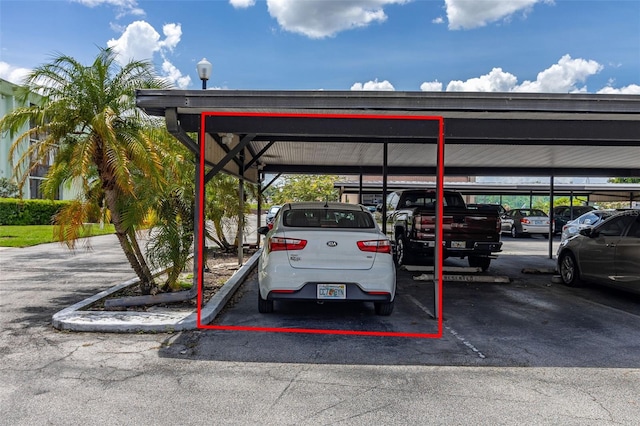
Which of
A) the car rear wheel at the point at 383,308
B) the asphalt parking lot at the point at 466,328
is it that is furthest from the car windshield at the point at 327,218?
the asphalt parking lot at the point at 466,328

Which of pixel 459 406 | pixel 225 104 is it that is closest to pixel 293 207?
pixel 225 104

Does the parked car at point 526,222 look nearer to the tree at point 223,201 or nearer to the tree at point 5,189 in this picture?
the tree at point 223,201

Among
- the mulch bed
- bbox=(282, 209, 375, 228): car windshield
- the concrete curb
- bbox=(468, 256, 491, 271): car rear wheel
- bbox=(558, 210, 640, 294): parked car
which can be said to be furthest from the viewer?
bbox=(468, 256, 491, 271): car rear wheel

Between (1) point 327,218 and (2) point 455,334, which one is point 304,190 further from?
(2) point 455,334

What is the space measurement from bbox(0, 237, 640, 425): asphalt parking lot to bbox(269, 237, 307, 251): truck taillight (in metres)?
1.08

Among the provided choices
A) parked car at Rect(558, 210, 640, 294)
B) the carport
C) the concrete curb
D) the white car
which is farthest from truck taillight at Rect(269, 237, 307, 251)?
parked car at Rect(558, 210, 640, 294)

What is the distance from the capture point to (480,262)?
40.4 feet

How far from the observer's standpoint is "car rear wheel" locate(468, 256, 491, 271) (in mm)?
12141

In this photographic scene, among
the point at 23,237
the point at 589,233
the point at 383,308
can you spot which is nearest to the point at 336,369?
the point at 383,308

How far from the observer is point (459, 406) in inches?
159

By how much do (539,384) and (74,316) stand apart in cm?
561

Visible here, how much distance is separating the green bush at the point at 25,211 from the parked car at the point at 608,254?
21866 mm

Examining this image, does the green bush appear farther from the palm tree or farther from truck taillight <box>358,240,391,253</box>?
truck taillight <box>358,240,391,253</box>

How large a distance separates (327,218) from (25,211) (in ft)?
73.8
